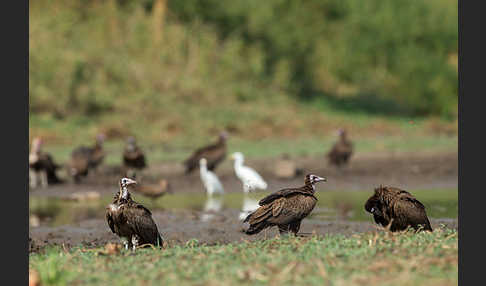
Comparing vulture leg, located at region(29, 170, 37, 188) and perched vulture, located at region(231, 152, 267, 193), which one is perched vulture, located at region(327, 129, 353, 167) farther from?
vulture leg, located at region(29, 170, 37, 188)

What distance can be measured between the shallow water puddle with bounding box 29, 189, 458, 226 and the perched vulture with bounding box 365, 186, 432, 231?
3885 millimetres

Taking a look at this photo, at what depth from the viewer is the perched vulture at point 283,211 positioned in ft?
30.1

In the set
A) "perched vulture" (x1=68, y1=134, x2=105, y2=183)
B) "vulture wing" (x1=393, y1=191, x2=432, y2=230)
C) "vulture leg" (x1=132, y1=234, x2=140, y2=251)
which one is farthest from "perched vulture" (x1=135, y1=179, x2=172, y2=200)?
"vulture wing" (x1=393, y1=191, x2=432, y2=230)

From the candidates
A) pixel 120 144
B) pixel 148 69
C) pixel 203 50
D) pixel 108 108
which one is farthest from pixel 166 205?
pixel 203 50

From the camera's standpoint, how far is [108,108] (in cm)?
2931

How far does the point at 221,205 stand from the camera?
1603 centimetres

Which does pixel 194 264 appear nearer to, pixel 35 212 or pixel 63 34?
pixel 35 212

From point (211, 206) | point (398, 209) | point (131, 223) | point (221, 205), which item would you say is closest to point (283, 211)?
point (398, 209)

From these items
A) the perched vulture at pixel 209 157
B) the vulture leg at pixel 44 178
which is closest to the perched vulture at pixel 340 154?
the perched vulture at pixel 209 157

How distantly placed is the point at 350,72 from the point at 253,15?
530 centimetres

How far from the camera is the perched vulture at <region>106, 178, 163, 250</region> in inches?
344

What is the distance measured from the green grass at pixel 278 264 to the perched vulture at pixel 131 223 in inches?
22.3

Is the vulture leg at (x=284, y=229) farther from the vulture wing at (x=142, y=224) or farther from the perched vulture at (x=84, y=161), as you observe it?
the perched vulture at (x=84, y=161)

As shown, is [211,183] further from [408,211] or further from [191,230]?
[408,211]
